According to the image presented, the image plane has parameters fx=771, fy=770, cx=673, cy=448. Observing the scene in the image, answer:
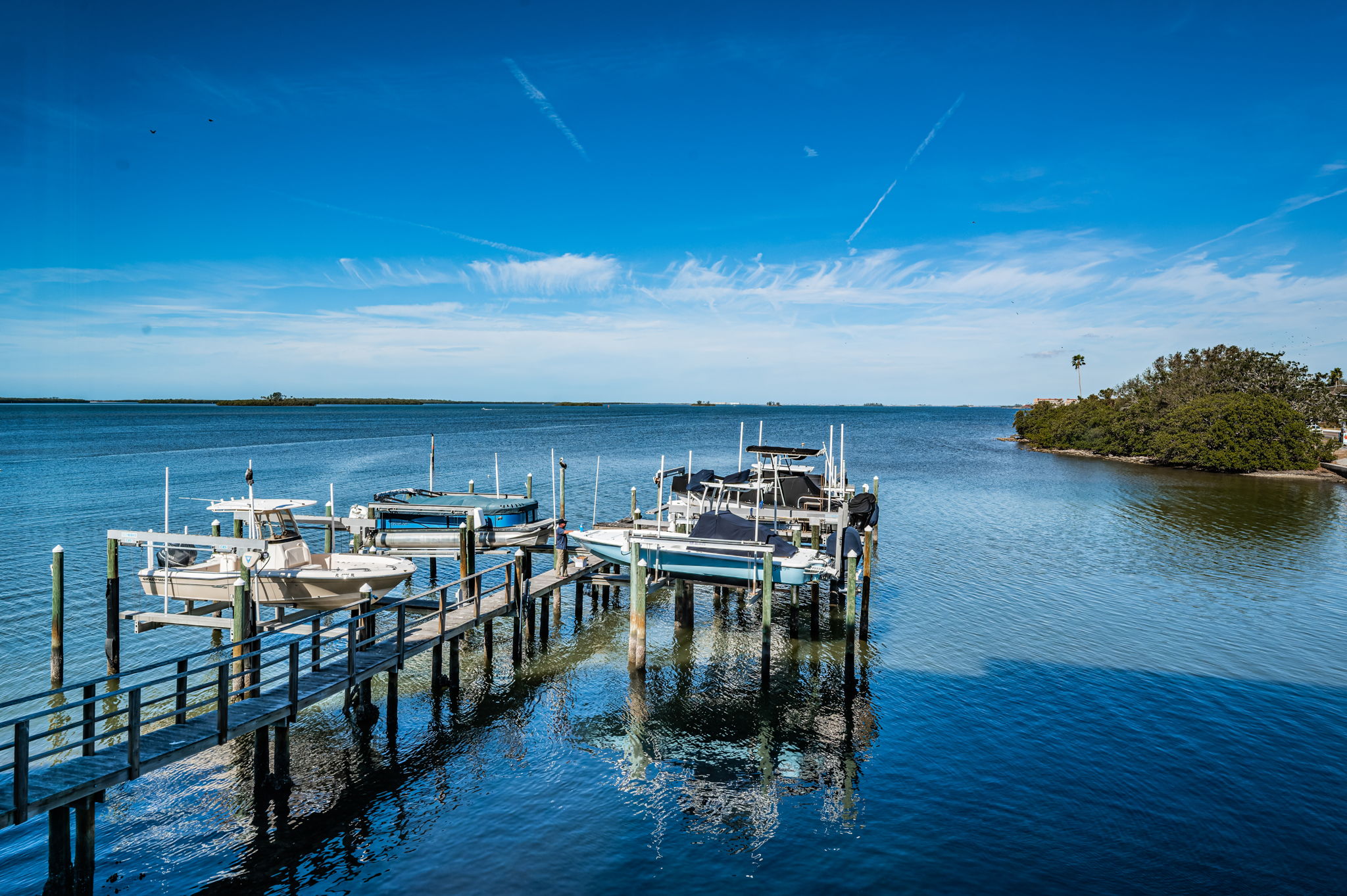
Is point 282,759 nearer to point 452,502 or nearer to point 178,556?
point 178,556

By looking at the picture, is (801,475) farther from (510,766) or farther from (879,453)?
(879,453)

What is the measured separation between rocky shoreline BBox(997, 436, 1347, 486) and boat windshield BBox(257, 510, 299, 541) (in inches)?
2843

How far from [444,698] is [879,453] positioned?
81.5m

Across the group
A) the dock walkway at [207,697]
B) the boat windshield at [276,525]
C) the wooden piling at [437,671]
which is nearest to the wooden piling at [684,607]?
the dock walkway at [207,697]

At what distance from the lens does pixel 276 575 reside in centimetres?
1652

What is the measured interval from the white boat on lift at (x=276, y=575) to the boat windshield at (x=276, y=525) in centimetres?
2

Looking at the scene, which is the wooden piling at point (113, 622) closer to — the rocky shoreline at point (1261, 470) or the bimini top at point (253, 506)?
the bimini top at point (253, 506)

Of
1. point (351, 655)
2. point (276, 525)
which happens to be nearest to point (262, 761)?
point (351, 655)

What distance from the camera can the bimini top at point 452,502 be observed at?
2667cm

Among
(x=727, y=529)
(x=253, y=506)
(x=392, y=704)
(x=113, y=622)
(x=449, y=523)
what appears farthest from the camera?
(x=449, y=523)

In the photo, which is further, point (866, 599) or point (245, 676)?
point (866, 599)

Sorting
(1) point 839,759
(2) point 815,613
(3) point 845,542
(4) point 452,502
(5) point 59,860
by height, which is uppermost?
(4) point 452,502

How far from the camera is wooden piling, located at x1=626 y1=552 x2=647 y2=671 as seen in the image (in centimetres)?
1778

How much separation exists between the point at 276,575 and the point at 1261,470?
77231 millimetres
